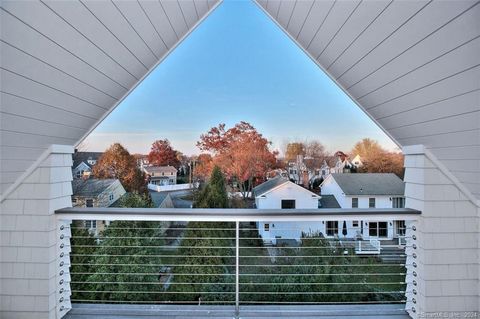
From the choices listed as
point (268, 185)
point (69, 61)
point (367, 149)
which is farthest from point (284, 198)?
point (69, 61)

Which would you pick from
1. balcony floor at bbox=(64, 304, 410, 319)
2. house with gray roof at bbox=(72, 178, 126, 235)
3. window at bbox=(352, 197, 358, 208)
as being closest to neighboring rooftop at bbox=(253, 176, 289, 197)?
window at bbox=(352, 197, 358, 208)

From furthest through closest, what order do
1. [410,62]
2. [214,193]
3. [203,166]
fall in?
[203,166]
[214,193]
[410,62]

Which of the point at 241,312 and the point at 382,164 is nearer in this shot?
the point at 241,312

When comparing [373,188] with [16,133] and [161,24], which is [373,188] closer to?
[161,24]

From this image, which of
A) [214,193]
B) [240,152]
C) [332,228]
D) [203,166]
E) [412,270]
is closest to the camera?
[412,270]

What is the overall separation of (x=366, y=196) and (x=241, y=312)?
2231mm

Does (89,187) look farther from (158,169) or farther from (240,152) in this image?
(240,152)

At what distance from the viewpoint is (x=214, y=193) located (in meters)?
4.43

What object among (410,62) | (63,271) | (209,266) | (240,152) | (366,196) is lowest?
(209,266)

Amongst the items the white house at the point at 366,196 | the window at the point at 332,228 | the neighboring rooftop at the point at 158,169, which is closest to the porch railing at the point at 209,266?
the window at the point at 332,228

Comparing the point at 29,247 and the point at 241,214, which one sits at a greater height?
the point at 241,214

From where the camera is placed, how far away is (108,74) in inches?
60.5

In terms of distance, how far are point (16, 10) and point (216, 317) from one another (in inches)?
71.7

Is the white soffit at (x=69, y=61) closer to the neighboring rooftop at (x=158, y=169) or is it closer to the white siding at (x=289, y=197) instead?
the neighboring rooftop at (x=158, y=169)
